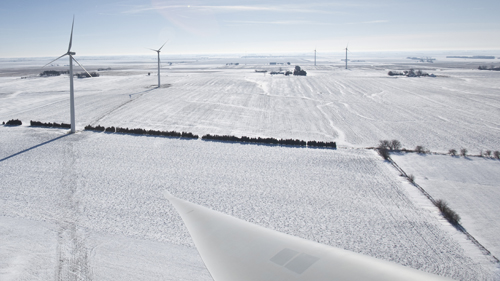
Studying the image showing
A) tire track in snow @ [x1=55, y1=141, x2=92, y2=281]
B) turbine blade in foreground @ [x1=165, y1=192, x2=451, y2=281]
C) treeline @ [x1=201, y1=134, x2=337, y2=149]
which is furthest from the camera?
treeline @ [x1=201, y1=134, x2=337, y2=149]

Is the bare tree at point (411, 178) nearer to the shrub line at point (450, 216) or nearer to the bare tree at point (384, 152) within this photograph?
the shrub line at point (450, 216)

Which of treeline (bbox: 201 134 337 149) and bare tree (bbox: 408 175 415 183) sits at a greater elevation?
treeline (bbox: 201 134 337 149)

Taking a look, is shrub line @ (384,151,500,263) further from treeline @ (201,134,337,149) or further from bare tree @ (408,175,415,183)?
treeline @ (201,134,337,149)

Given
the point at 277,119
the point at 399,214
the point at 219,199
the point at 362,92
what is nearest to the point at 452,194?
the point at 399,214

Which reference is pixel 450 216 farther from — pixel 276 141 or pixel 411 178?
pixel 276 141

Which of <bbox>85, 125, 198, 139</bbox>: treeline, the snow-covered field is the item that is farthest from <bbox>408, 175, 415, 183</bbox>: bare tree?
<bbox>85, 125, 198, 139</bbox>: treeline

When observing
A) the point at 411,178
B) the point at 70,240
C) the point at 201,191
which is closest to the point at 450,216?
the point at 411,178

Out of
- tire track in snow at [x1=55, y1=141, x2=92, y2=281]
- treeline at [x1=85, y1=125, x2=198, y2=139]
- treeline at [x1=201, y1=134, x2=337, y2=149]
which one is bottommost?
tire track in snow at [x1=55, y1=141, x2=92, y2=281]
